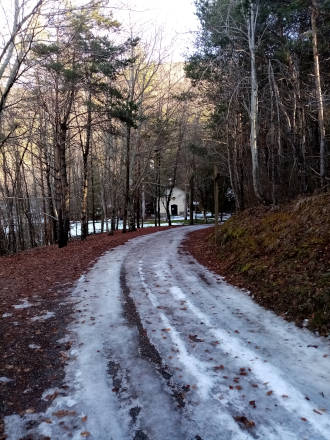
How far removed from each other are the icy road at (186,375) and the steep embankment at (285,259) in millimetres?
437

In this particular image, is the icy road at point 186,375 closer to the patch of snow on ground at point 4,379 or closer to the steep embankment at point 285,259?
the steep embankment at point 285,259

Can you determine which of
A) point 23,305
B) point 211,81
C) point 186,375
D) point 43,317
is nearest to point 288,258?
point 186,375

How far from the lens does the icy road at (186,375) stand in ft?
9.57

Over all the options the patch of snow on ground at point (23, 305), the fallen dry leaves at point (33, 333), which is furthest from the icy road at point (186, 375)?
the patch of snow on ground at point (23, 305)

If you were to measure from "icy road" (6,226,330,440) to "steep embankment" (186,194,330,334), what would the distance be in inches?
17.2

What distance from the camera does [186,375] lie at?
3756mm

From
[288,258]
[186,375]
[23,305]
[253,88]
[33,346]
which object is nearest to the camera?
[186,375]

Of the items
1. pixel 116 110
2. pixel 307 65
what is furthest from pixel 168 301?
pixel 307 65

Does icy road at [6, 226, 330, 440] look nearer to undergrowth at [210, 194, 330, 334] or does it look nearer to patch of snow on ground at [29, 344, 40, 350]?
undergrowth at [210, 194, 330, 334]

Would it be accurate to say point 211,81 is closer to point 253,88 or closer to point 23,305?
point 253,88

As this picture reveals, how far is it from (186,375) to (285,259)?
4633mm

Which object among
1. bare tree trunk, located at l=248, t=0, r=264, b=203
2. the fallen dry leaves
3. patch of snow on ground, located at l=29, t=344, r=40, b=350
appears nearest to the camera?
the fallen dry leaves

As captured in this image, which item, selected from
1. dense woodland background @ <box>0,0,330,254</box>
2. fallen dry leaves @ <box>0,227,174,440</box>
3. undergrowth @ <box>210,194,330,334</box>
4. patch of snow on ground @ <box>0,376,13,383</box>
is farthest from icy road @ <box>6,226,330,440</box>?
dense woodland background @ <box>0,0,330,254</box>

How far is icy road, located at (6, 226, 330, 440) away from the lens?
2.92 metres
